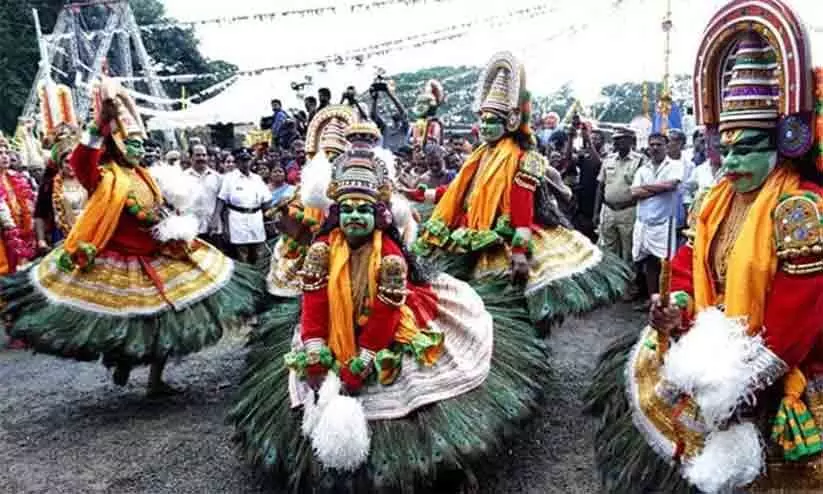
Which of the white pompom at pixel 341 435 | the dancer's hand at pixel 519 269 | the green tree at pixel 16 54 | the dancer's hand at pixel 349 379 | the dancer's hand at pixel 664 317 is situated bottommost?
the white pompom at pixel 341 435

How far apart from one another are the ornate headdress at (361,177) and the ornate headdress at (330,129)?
1.75m

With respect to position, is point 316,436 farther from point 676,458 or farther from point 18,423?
point 18,423

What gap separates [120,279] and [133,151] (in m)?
0.98

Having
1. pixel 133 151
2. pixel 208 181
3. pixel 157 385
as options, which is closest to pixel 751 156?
pixel 133 151

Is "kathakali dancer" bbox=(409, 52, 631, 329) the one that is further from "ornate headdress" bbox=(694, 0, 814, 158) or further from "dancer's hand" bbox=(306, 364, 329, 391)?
"ornate headdress" bbox=(694, 0, 814, 158)

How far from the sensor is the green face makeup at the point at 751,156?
2.73m

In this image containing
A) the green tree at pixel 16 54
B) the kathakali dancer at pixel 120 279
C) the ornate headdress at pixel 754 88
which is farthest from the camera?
the green tree at pixel 16 54

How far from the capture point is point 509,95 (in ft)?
17.8

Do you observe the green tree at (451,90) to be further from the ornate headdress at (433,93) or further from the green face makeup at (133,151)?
the green face makeup at (133,151)

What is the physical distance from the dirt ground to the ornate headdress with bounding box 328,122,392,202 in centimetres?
175

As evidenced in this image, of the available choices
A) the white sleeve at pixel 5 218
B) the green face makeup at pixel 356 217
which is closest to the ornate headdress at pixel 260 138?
the white sleeve at pixel 5 218

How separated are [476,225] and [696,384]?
302 centimetres

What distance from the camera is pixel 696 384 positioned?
8.43ft

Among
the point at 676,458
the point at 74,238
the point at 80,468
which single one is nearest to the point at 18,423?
the point at 80,468
